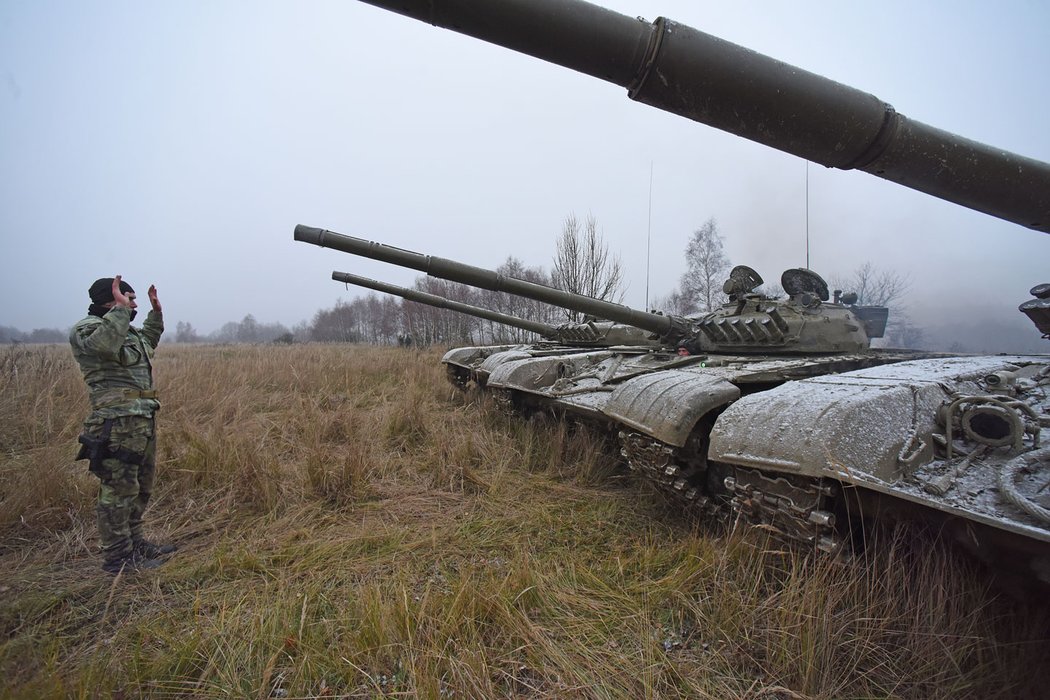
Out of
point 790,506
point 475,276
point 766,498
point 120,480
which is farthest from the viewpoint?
point 475,276

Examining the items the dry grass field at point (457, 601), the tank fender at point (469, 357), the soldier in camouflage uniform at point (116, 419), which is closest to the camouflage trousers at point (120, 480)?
the soldier in camouflage uniform at point (116, 419)

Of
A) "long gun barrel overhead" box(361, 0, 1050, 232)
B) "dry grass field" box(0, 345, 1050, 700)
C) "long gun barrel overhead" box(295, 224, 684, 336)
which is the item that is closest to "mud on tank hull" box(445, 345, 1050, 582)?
"dry grass field" box(0, 345, 1050, 700)

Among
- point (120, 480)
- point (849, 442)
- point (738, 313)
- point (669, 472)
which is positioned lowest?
point (120, 480)

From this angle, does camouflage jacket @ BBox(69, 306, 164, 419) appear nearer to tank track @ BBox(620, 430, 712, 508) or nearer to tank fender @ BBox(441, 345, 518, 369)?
tank track @ BBox(620, 430, 712, 508)

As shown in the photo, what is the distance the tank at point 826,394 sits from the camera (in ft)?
4.30

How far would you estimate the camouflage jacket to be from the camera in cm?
301

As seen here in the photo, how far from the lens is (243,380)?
9195 mm

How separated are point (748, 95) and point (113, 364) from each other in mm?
3693

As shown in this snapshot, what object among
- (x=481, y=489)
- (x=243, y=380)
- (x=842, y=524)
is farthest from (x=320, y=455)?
(x=243, y=380)

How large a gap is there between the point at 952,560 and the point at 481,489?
323cm

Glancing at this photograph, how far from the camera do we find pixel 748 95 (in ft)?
4.56

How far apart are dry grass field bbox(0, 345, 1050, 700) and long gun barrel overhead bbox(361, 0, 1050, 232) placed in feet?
4.92

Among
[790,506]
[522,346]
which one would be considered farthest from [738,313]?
[522,346]

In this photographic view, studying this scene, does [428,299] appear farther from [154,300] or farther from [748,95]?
[748,95]
